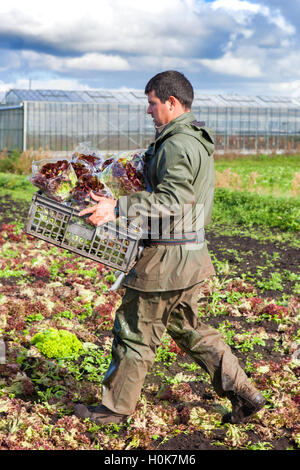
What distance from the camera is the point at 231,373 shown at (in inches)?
136

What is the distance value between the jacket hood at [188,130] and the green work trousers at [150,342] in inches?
31.0

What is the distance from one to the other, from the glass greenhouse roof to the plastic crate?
957 inches

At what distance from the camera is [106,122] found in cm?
2725

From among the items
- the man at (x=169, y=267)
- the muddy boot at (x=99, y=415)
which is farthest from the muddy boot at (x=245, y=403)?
the muddy boot at (x=99, y=415)

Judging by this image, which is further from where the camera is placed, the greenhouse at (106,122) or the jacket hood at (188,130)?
the greenhouse at (106,122)

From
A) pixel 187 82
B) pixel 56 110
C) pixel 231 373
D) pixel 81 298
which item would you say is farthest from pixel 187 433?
pixel 56 110

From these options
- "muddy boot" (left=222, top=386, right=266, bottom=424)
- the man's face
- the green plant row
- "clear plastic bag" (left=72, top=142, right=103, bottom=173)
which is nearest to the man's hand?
"clear plastic bag" (left=72, top=142, right=103, bottom=173)

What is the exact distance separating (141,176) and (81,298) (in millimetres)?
2834

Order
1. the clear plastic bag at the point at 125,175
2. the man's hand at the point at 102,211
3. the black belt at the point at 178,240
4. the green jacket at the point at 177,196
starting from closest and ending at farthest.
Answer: the green jacket at the point at 177,196
the man's hand at the point at 102,211
the black belt at the point at 178,240
the clear plastic bag at the point at 125,175

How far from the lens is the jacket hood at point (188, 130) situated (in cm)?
314

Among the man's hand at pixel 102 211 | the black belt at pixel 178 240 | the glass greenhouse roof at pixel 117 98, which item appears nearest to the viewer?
the man's hand at pixel 102 211

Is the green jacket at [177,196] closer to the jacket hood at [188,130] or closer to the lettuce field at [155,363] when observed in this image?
the jacket hood at [188,130]

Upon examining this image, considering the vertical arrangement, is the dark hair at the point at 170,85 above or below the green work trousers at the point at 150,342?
above

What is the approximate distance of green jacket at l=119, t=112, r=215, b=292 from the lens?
118 inches
